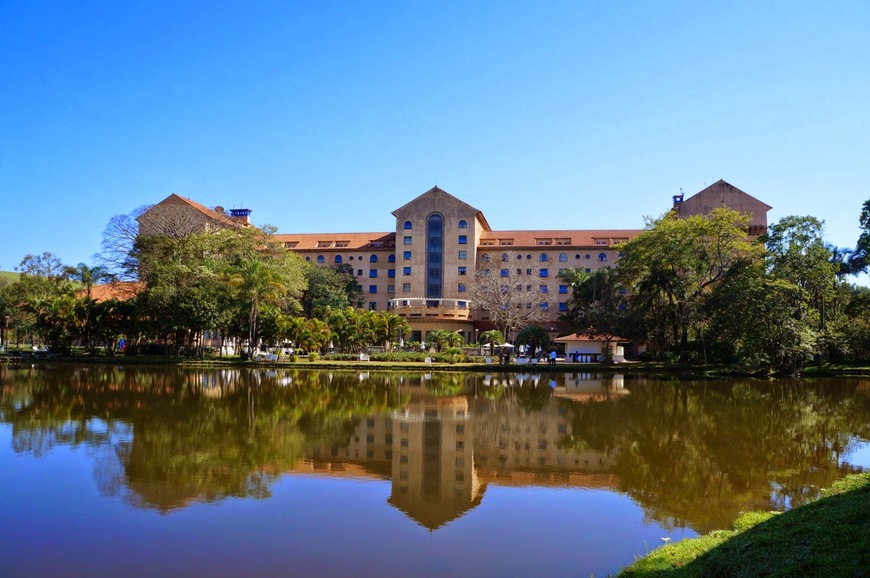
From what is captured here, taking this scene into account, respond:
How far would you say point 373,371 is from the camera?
41.8 m

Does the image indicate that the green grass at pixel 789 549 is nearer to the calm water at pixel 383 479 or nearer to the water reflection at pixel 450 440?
the calm water at pixel 383 479

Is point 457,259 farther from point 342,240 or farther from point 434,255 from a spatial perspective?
point 342,240

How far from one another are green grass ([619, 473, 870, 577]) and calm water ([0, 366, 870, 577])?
93 centimetres

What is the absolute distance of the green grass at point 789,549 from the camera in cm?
569

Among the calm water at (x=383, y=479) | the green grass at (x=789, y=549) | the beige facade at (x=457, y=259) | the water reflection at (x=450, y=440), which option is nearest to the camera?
the green grass at (x=789, y=549)

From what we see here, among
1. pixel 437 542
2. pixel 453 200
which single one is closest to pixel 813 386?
pixel 437 542

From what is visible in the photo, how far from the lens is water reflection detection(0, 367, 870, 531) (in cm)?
1106

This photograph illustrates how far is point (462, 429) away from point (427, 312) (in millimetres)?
50748

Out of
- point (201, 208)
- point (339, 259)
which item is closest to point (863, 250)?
point (339, 259)

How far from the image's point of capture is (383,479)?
1198 cm

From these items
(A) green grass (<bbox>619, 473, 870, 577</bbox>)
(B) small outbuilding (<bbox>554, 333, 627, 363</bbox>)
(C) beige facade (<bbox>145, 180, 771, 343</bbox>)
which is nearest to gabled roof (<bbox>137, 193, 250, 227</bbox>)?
(C) beige facade (<bbox>145, 180, 771, 343</bbox>)

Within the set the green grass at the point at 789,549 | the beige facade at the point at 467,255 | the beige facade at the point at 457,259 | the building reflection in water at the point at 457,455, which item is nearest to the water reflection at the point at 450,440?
the building reflection in water at the point at 457,455

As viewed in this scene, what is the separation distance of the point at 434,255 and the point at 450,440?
58.0 meters

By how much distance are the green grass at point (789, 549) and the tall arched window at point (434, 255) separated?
65.5m
